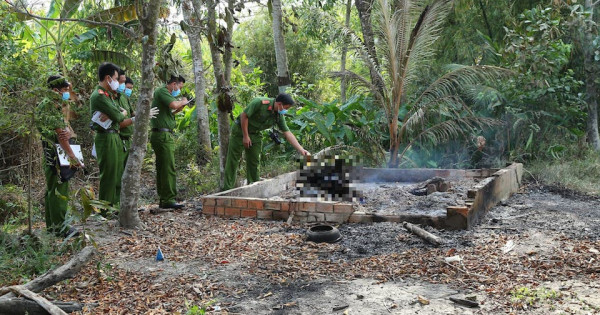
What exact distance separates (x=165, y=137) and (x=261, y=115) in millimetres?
1361

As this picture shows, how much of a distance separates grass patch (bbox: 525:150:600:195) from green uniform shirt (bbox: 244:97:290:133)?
175 inches

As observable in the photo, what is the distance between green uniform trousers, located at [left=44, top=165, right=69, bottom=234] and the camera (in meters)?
5.36

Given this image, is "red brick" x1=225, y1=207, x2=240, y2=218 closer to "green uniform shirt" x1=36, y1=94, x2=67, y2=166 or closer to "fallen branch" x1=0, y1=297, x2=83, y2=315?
"green uniform shirt" x1=36, y1=94, x2=67, y2=166

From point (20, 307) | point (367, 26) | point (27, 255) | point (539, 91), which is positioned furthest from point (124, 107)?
point (539, 91)

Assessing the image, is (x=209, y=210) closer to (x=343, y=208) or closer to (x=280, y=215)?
(x=280, y=215)

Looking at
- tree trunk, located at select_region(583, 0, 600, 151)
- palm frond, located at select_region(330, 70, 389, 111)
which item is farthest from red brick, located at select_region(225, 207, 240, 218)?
tree trunk, located at select_region(583, 0, 600, 151)

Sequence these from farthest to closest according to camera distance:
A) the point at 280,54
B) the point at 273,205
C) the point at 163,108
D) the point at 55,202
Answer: the point at 280,54 → the point at 163,108 → the point at 273,205 → the point at 55,202

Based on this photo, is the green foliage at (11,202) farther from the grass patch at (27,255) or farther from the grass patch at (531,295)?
the grass patch at (531,295)

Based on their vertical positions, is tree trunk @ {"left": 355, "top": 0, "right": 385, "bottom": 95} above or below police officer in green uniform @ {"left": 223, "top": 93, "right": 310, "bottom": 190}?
above

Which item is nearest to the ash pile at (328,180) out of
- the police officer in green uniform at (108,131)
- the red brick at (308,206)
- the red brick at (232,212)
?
the red brick at (308,206)

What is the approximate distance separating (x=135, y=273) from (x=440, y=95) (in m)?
7.08

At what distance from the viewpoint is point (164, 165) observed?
711 cm

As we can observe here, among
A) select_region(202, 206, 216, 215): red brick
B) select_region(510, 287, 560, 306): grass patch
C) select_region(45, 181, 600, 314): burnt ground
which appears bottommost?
select_region(510, 287, 560, 306): grass patch

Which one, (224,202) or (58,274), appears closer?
(58,274)
